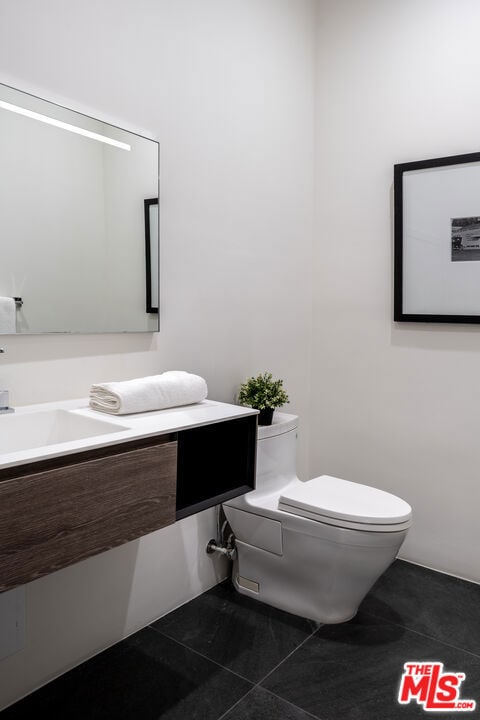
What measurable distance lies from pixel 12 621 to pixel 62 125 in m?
1.44

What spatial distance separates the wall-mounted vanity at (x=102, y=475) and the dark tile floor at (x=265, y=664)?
608mm

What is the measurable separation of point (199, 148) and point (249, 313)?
2.33 feet

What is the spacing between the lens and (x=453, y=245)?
8.01 ft

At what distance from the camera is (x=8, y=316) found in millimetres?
1602

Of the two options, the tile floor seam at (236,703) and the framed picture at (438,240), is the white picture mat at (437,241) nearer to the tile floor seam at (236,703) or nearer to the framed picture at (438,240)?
the framed picture at (438,240)

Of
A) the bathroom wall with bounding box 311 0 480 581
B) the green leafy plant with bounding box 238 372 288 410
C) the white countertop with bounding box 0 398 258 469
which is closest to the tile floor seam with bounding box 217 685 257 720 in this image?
the white countertop with bounding box 0 398 258 469

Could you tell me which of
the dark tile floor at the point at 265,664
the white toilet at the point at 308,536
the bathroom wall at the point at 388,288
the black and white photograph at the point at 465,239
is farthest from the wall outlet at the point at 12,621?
the black and white photograph at the point at 465,239

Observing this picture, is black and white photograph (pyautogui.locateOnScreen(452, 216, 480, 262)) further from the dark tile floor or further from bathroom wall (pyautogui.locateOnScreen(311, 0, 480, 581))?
the dark tile floor

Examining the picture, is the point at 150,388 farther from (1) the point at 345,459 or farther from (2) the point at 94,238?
(1) the point at 345,459

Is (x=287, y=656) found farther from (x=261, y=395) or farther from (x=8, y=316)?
(x=8, y=316)

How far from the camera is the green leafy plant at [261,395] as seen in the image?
225cm

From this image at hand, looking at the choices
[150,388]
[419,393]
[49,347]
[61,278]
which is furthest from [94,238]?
[419,393]

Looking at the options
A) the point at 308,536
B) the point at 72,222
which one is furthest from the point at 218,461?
the point at 72,222

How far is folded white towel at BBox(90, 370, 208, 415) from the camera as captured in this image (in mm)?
1608
